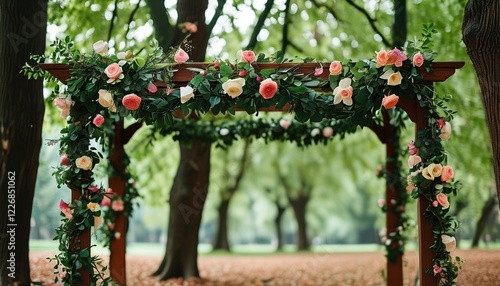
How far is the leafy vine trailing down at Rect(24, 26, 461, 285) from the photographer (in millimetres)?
5488

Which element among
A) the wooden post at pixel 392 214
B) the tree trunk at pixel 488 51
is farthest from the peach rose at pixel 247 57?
the wooden post at pixel 392 214

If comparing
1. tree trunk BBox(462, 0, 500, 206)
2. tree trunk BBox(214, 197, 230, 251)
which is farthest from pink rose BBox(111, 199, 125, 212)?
tree trunk BBox(214, 197, 230, 251)

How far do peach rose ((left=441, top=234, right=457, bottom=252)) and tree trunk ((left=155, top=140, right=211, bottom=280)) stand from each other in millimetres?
5204

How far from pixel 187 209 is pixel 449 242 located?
17.6 feet

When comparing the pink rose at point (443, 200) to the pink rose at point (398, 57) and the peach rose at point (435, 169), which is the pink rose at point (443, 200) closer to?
the peach rose at point (435, 169)

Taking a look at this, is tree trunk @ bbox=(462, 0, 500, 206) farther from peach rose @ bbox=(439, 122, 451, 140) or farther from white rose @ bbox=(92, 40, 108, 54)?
white rose @ bbox=(92, 40, 108, 54)

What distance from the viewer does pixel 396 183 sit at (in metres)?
8.50

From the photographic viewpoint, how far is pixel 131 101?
17.8ft

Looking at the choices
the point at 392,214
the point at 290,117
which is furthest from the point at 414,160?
the point at 290,117

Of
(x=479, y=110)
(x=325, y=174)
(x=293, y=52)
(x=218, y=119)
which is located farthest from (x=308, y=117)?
(x=325, y=174)

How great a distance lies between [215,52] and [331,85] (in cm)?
473

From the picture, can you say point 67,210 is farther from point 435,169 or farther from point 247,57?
point 435,169

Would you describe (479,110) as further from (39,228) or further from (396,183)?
(39,228)

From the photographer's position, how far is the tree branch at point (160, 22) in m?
9.04
